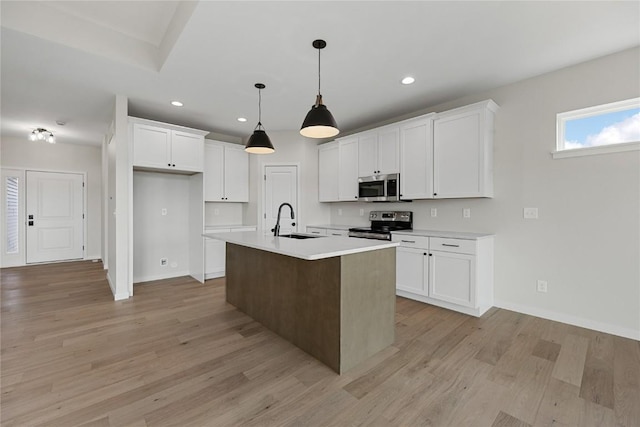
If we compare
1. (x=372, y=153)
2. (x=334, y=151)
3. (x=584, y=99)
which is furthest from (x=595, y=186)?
(x=334, y=151)

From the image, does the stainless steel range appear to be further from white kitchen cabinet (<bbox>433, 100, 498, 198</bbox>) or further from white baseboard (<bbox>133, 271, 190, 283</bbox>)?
white baseboard (<bbox>133, 271, 190, 283</bbox>)

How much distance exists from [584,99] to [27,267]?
9.37 metres

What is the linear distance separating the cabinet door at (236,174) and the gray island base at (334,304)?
8.64 ft

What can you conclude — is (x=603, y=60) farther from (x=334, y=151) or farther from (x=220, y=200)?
(x=220, y=200)

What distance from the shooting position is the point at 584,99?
2773 mm

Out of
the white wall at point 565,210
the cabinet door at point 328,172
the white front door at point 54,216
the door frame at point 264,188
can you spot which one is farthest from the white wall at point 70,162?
the white wall at point 565,210

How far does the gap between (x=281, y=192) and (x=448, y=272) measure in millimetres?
3190

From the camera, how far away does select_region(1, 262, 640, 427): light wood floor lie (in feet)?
5.29

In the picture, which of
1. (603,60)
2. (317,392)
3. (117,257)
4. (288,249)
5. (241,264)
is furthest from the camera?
(117,257)

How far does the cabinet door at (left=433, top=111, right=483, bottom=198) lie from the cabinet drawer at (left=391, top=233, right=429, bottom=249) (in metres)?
0.63

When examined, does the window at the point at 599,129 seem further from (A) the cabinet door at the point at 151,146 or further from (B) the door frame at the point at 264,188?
(A) the cabinet door at the point at 151,146

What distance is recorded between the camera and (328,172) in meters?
5.10

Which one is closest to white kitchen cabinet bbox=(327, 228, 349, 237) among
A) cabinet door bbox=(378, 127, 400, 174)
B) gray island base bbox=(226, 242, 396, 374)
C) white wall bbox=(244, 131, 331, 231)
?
white wall bbox=(244, 131, 331, 231)

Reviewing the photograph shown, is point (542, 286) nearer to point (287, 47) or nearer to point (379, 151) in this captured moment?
point (379, 151)
